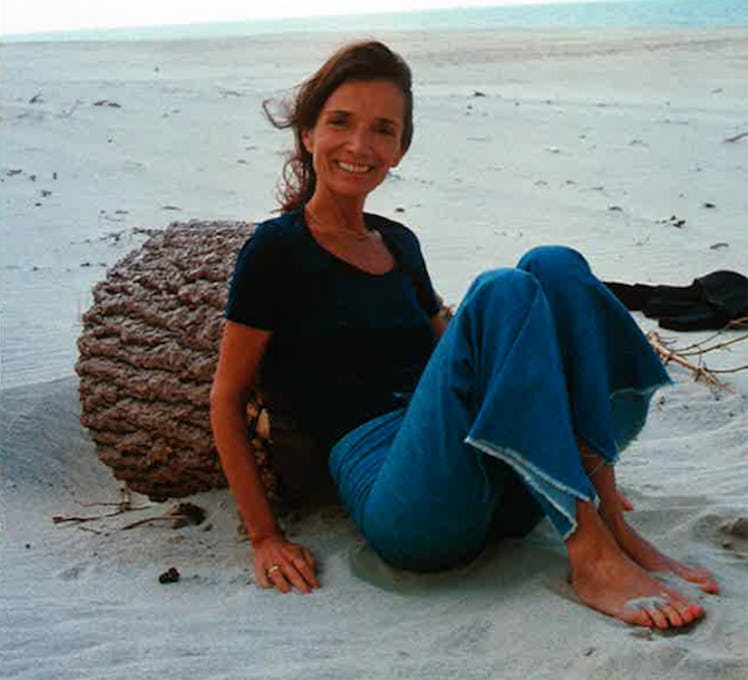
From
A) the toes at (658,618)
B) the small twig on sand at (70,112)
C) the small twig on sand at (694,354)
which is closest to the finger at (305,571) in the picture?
the toes at (658,618)

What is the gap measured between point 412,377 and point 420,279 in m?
0.35

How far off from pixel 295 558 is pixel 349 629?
1.26ft

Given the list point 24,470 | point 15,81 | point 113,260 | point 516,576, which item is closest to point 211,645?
point 516,576

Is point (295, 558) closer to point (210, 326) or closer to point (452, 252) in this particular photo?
point (210, 326)

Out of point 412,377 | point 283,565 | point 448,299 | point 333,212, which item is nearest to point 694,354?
point 448,299

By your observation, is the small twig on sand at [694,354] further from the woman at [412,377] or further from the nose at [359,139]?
the nose at [359,139]

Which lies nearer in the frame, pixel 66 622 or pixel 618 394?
pixel 66 622

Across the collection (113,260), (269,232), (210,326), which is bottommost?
(113,260)

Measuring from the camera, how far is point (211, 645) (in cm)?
257

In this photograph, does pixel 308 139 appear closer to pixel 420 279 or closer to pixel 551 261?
pixel 420 279

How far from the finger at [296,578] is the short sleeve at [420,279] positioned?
2.86 ft

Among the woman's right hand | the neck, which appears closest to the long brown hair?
the neck

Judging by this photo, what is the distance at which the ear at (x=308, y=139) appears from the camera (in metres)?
3.09

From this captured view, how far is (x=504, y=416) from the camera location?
8.09ft
